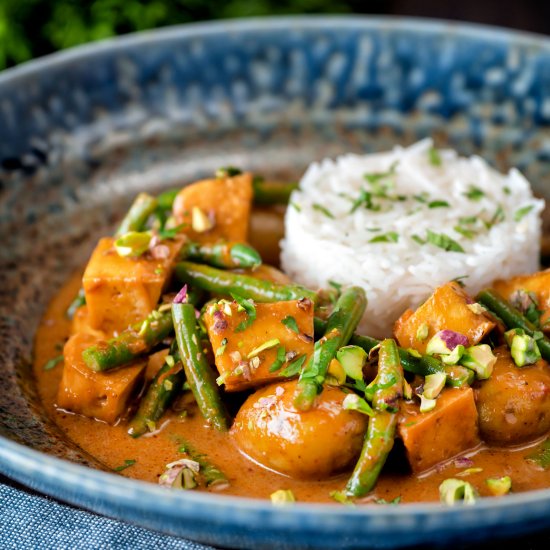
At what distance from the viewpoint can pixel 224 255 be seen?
3307mm

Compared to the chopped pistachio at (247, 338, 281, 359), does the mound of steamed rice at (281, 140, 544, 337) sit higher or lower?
lower

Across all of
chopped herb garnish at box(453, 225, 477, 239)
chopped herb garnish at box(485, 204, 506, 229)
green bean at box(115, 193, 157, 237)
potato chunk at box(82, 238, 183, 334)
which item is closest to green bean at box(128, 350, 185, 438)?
potato chunk at box(82, 238, 183, 334)

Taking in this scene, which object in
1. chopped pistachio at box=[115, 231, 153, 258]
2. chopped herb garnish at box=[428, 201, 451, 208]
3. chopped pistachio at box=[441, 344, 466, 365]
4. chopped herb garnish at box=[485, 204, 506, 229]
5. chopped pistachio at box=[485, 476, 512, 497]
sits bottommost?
chopped pistachio at box=[485, 476, 512, 497]

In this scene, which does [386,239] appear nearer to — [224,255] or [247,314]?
[224,255]

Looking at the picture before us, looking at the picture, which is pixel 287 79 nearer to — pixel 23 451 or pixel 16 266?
pixel 16 266

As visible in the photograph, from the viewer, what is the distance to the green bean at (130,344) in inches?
116

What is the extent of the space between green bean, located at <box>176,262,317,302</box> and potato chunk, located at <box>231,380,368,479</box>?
1.35ft

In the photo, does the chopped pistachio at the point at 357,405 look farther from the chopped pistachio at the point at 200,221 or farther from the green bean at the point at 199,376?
the chopped pistachio at the point at 200,221

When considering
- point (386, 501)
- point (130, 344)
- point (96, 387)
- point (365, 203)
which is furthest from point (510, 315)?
point (96, 387)

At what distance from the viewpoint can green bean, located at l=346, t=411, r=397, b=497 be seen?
2.55 meters

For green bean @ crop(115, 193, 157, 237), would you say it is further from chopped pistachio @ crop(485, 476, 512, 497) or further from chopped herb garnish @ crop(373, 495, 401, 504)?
chopped pistachio @ crop(485, 476, 512, 497)

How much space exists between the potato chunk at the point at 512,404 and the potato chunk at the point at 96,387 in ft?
3.83

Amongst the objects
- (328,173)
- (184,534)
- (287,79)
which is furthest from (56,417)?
(287,79)

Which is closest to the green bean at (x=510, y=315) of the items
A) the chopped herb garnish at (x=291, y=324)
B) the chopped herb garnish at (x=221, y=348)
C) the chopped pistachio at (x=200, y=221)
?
the chopped herb garnish at (x=291, y=324)
